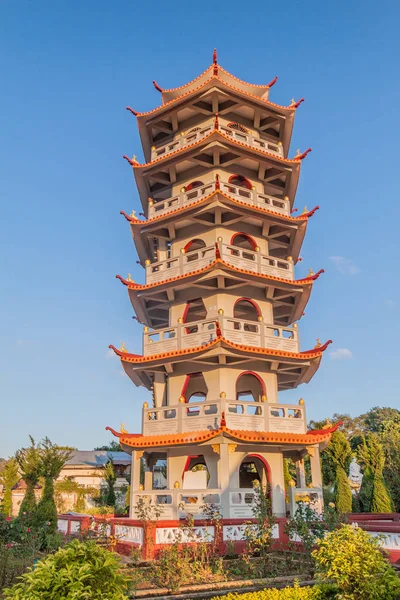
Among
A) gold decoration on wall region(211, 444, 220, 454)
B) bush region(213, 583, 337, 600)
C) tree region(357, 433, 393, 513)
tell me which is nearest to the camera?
bush region(213, 583, 337, 600)

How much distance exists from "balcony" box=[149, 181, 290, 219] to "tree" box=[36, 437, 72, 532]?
35.7 ft

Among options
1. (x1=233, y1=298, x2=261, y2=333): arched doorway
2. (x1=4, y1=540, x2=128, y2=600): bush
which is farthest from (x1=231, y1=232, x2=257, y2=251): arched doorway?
(x1=4, y1=540, x2=128, y2=600): bush

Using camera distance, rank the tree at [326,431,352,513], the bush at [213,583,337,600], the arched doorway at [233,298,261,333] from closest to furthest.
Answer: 1. the bush at [213,583,337,600]
2. the arched doorway at [233,298,261,333]
3. the tree at [326,431,352,513]

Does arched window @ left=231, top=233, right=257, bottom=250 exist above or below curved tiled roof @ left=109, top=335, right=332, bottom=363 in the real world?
above

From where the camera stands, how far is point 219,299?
1944 cm

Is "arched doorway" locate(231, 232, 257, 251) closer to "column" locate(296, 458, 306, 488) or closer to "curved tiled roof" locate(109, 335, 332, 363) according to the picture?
"curved tiled roof" locate(109, 335, 332, 363)

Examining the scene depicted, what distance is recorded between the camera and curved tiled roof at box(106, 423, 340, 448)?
16.1m

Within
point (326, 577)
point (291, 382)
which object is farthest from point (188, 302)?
point (326, 577)

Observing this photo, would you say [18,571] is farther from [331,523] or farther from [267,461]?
[267,461]

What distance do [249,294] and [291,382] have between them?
4415 millimetres

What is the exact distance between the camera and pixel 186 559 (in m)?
10.7

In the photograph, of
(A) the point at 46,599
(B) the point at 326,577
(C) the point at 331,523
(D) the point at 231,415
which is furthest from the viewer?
(D) the point at 231,415

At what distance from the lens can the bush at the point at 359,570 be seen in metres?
7.09

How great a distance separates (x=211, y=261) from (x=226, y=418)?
5879 millimetres
